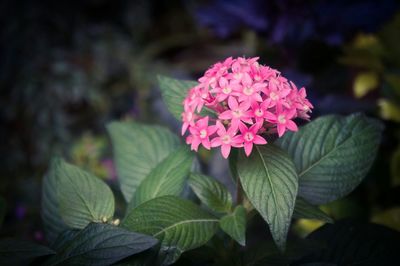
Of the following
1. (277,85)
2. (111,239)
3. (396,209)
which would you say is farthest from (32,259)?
(396,209)

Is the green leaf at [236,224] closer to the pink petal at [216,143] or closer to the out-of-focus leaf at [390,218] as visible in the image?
the pink petal at [216,143]

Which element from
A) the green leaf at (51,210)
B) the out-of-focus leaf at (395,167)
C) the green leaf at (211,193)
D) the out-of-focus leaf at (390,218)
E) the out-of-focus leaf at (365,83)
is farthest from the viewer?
the out-of-focus leaf at (365,83)

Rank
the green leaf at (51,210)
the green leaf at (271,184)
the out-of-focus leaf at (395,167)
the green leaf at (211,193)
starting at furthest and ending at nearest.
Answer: the out-of-focus leaf at (395,167)
the green leaf at (51,210)
the green leaf at (211,193)
the green leaf at (271,184)

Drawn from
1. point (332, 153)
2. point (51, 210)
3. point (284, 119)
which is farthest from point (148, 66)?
point (284, 119)

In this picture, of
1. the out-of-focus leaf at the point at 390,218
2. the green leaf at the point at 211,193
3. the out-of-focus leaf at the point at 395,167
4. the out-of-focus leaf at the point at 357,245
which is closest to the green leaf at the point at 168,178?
the green leaf at the point at 211,193

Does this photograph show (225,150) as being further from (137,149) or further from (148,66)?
(148,66)

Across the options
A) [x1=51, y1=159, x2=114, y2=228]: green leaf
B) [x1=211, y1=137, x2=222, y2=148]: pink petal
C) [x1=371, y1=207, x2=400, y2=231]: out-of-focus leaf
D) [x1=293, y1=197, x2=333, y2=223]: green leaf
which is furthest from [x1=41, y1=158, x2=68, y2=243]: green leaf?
[x1=371, y1=207, x2=400, y2=231]: out-of-focus leaf

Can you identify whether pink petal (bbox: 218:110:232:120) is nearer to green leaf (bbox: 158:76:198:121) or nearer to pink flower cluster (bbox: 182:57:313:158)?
pink flower cluster (bbox: 182:57:313:158)
